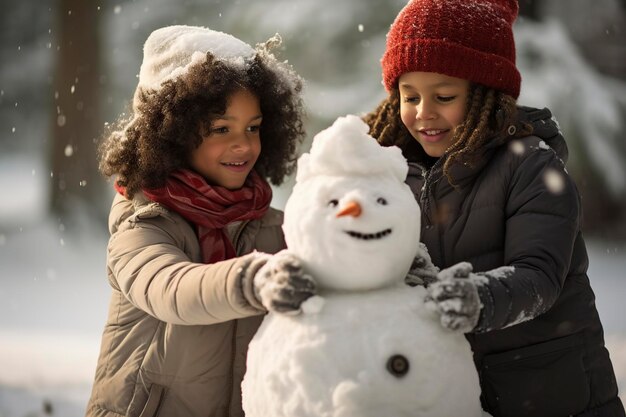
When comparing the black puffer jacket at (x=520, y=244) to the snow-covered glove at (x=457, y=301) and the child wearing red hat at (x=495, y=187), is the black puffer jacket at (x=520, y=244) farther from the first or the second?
the snow-covered glove at (x=457, y=301)

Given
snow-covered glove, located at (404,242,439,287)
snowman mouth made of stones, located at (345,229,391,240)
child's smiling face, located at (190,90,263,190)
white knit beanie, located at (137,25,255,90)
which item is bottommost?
snow-covered glove, located at (404,242,439,287)

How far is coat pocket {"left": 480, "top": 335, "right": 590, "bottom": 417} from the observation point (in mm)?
1944


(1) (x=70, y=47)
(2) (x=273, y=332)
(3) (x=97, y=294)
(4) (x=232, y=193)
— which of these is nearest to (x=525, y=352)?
(2) (x=273, y=332)

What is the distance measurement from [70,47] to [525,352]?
4841mm

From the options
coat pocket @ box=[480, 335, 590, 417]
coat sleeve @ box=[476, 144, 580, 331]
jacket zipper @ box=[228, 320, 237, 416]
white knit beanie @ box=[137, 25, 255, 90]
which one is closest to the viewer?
coat sleeve @ box=[476, 144, 580, 331]

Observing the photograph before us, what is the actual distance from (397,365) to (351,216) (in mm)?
301

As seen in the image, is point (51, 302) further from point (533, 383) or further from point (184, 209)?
point (533, 383)

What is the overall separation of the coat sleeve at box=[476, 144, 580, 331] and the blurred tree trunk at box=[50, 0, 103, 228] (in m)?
4.56

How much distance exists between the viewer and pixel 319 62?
5.16 meters

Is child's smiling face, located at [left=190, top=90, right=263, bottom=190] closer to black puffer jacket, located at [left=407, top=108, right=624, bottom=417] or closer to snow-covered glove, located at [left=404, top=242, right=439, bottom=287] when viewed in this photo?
black puffer jacket, located at [left=407, top=108, right=624, bottom=417]

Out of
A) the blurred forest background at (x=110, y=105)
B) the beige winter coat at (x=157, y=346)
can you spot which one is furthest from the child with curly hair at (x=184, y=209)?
the blurred forest background at (x=110, y=105)

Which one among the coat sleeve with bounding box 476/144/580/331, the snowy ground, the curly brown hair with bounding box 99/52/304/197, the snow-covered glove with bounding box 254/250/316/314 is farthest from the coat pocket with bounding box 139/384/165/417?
the snowy ground

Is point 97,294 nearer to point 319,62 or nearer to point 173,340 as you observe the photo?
point 319,62

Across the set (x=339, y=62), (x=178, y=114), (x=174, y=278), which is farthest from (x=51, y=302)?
(x=174, y=278)
